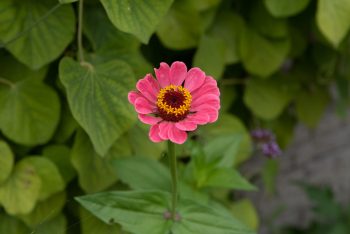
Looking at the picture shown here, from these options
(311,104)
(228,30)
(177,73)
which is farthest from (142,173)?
(311,104)

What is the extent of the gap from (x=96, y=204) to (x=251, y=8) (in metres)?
0.68

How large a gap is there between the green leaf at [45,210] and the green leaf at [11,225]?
0.04 ft

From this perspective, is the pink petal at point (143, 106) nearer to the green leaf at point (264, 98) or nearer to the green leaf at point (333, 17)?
the green leaf at point (333, 17)

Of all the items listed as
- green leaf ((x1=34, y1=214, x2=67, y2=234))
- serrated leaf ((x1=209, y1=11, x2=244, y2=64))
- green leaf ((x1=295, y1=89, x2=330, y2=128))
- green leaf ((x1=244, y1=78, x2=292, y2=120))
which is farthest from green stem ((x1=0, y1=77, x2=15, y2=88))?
green leaf ((x1=295, y1=89, x2=330, y2=128))

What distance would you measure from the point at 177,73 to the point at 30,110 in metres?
0.38

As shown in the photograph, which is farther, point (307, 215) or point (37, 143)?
point (307, 215)

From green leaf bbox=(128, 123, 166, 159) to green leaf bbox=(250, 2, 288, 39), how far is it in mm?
396

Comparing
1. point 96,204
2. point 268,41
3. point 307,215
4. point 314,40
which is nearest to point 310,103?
point 314,40

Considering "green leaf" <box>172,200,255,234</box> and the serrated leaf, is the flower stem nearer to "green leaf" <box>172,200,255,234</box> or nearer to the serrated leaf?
"green leaf" <box>172,200,255,234</box>

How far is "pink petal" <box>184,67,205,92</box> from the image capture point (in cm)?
72

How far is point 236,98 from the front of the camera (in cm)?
147

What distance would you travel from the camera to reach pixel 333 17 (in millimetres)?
1147

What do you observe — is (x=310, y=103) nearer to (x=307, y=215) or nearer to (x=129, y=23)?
(x=307, y=215)

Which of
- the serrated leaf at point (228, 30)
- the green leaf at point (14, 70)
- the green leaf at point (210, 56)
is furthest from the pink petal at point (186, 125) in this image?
the serrated leaf at point (228, 30)
